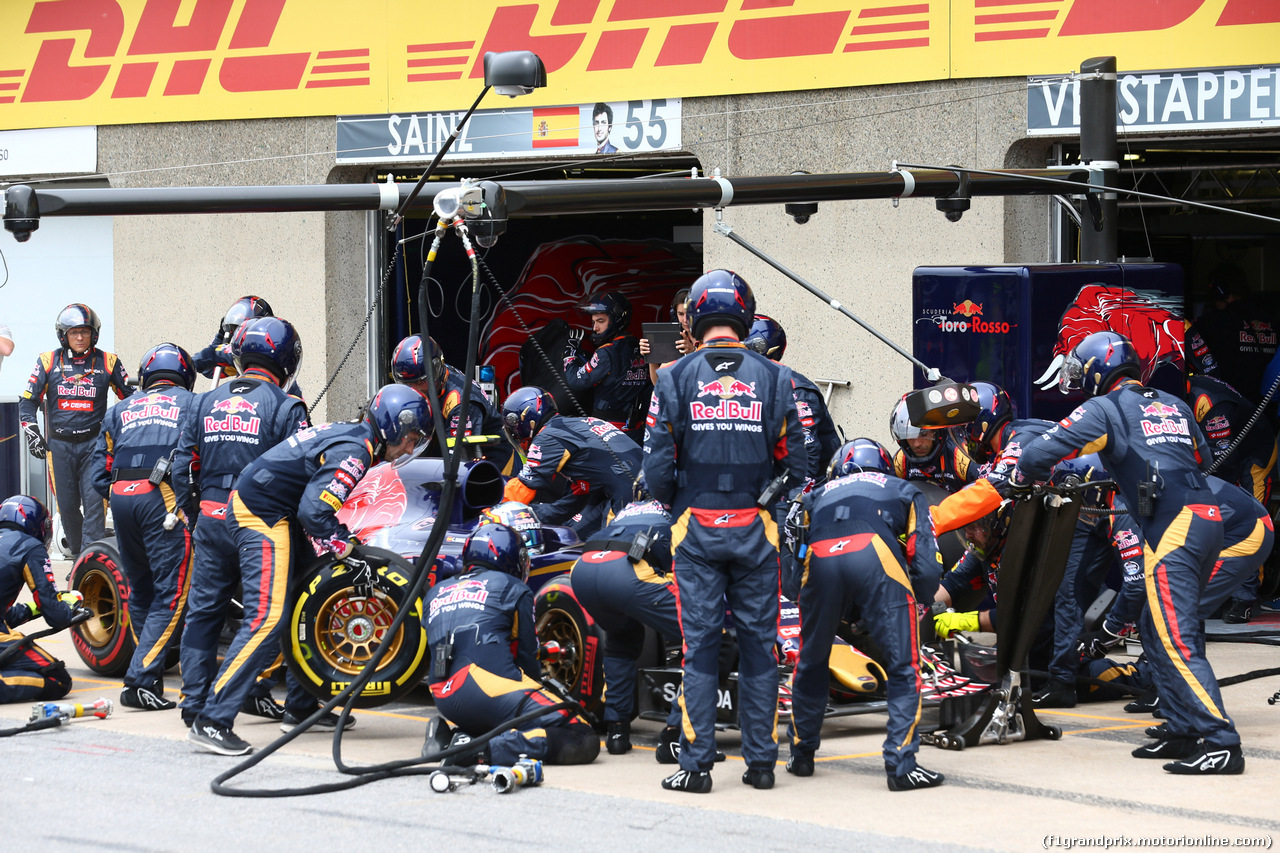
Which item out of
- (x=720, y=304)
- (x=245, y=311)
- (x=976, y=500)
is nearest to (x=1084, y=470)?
(x=976, y=500)

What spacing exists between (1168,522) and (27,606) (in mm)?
6255

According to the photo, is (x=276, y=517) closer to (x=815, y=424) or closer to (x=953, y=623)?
(x=815, y=424)

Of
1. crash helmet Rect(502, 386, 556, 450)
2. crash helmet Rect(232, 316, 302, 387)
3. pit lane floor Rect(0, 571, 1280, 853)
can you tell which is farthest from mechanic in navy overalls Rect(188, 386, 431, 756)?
crash helmet Rect(502, 386, 556, 450)

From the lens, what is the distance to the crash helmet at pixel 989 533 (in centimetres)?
855

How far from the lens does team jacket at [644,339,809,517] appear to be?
6898mm

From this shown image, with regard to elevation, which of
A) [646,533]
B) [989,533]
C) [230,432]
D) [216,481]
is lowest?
[989,533]

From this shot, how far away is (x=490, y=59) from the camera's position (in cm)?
763

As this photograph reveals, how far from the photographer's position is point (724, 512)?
6871mm

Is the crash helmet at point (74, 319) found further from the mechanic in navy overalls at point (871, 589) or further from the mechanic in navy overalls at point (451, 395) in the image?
the mechanic in navy overalls at point (871, 589)

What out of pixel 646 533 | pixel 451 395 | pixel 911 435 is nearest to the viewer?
pixel 646 533

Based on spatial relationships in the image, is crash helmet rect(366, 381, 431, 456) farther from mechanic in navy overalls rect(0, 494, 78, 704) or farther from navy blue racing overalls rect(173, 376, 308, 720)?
mechanic in navy overalls rect(0, 494, 78, 704)

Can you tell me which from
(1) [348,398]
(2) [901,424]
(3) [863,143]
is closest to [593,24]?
(3) [863,143]

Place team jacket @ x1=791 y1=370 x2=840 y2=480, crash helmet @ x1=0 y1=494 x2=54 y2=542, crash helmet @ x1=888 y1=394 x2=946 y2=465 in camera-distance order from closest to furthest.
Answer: crash helmet @ x1=888 y1=394 x2=946 y2=465 < crash helmet @ x1=0 y1=494 x2=54 y2=542 < team jacket @ x1=791 y1=370 x2=840 y2=480

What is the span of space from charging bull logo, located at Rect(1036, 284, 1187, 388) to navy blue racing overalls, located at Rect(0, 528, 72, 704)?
625 centimetres
